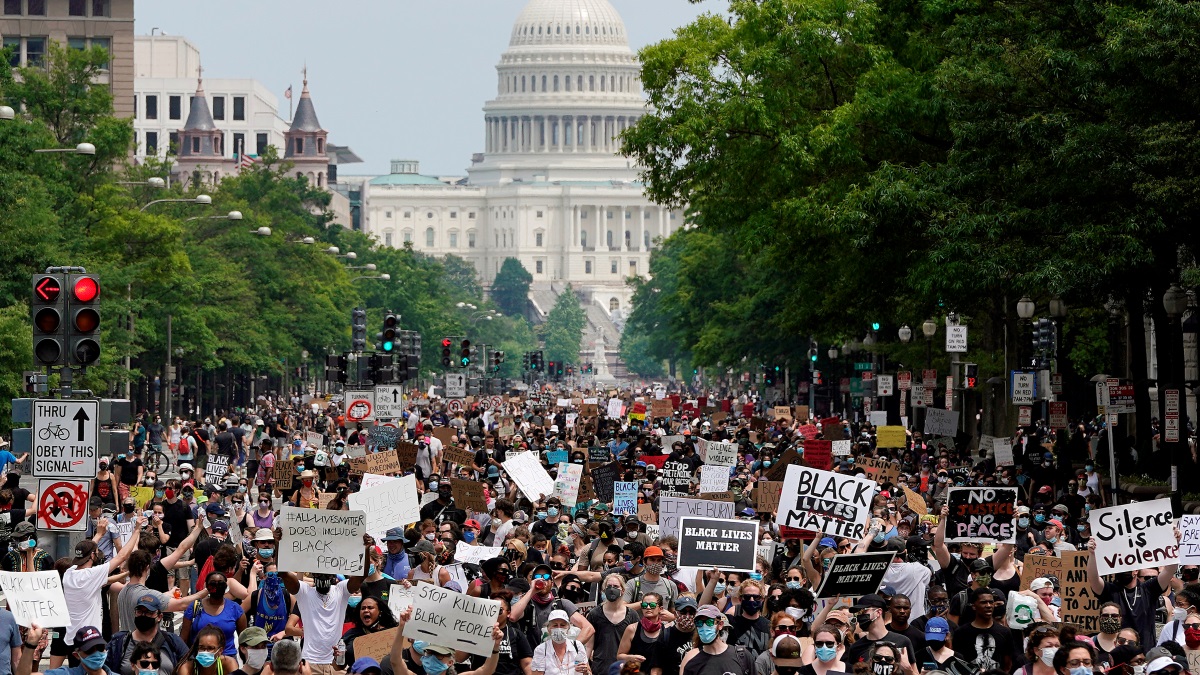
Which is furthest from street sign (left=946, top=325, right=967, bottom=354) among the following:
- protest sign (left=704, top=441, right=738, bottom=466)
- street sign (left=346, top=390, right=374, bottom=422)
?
protest sign (left=704, top=441, right=738, bottom=466)

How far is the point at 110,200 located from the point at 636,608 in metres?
44.5

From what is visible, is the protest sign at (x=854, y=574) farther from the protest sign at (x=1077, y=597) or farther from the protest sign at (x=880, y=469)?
the protest sign at (x=880, y=469)

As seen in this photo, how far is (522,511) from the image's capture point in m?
23.6

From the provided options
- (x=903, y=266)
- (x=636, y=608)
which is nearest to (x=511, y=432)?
(x=903, y=266)

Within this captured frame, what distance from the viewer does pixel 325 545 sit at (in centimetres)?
1623

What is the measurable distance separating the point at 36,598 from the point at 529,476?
10.8 m

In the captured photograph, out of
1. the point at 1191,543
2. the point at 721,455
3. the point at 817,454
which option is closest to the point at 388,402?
the point at 817,454

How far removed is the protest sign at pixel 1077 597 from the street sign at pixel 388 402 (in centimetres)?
2509

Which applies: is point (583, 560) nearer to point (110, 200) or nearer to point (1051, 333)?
point (1051, 333)

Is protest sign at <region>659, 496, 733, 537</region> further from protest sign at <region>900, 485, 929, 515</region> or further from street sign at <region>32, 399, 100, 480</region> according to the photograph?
street sign at <region>32, 399, 100, 480</region>

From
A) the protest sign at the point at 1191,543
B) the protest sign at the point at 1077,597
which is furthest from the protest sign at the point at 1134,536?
the protest sign at the point at 1191,543

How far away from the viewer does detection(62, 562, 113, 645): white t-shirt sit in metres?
15.8

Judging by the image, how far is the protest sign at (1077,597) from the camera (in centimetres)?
1648

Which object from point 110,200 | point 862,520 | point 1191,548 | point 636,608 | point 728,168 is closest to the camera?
point 636,608
